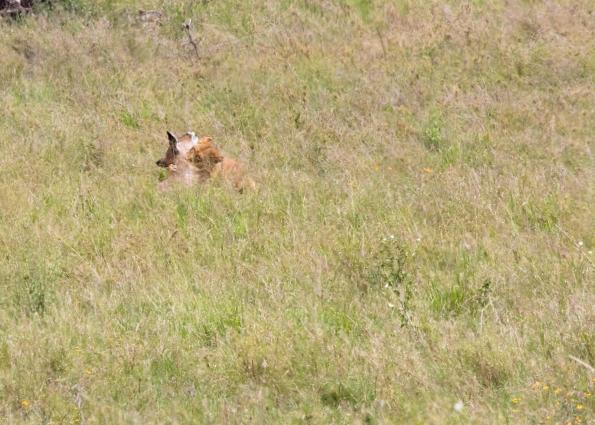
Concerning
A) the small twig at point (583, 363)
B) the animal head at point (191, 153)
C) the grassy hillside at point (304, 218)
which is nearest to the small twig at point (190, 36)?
the grassy hillside at point (304, 218)

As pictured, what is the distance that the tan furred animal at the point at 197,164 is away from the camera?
7.54 meters

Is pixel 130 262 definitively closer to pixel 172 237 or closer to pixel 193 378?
pixel 172 237

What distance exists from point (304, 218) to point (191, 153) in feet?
5.96

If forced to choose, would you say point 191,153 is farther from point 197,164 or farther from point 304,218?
point 304,218

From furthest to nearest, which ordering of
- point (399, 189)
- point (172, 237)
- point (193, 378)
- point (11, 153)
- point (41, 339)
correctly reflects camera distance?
point (11, 153) < point (399, 189) < point (172, 237) < point (41, 339) < point (193, 378)

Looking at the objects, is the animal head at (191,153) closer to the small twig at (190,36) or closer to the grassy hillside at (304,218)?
the grassy hillside at (304,218)

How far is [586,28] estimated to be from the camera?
457 inches

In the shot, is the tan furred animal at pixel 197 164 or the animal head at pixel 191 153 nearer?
the tan furred animal at pixel 197 164

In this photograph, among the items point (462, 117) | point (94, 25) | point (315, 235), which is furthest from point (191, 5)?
point (315, 235)

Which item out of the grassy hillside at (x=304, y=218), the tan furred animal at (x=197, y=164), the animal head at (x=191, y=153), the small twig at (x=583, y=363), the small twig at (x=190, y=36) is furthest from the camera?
the small twig at (x=190, y=36)

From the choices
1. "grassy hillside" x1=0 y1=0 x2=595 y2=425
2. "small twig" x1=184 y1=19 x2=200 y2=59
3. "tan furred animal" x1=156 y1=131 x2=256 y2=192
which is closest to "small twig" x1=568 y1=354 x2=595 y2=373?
A: "grassy hillside" x1=0 y1=0 x2=595 y2=425

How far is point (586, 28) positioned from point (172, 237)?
303 inches

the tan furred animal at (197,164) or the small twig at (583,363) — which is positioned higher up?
the small twig at (583,363)

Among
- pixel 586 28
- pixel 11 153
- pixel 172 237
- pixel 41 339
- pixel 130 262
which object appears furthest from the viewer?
pixel 586 28
